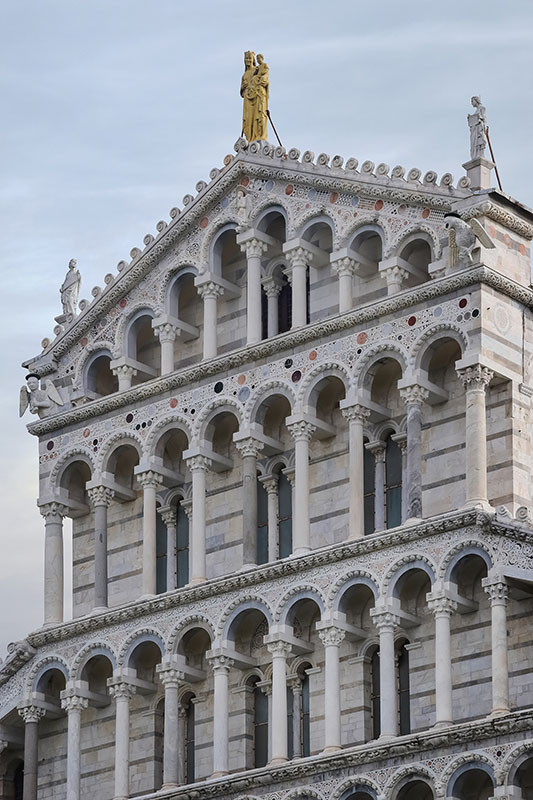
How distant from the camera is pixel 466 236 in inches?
1543

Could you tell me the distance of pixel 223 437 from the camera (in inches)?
1665

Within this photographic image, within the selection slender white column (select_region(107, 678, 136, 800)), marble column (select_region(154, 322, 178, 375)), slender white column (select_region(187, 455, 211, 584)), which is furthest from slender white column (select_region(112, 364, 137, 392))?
slender white column (select_region(107, 678, 136, 800))

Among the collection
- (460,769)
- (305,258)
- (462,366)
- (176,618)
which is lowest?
(460,769)

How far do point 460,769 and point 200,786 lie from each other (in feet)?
15.1

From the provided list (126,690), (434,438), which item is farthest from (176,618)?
(434,438)

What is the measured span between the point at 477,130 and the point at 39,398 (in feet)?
28.7

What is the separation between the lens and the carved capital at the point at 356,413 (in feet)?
131

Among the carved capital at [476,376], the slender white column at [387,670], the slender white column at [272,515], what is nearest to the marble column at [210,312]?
the slender white column at [272,515]

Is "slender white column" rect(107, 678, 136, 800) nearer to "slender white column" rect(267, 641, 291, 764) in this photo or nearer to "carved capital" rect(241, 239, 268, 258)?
"slender white column" rect(267, 641, 291, 764)

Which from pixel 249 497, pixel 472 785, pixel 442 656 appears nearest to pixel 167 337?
pixel 249 497

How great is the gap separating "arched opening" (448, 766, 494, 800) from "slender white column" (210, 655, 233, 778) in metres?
4.27

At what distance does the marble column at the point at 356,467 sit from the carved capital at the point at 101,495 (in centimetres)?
479

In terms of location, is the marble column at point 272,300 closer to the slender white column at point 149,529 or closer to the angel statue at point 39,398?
the slender white column at point 149,529

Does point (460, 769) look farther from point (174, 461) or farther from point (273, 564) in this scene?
point (174, 461)
